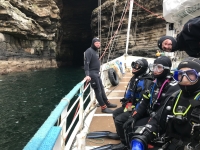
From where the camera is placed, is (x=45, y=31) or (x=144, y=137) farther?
(x=45, y=31)

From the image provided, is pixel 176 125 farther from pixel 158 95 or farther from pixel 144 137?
pixel 158 95

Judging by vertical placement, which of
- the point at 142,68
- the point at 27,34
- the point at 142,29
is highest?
the point at 142,29

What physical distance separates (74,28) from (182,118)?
117 feet

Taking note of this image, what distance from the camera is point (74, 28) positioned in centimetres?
3603

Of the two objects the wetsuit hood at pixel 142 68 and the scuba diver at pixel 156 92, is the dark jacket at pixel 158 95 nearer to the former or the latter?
the scuba diver at pixel 156 92

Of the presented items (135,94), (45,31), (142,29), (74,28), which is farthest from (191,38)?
(74,28)

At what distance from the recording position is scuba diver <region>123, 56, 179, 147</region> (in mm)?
2455

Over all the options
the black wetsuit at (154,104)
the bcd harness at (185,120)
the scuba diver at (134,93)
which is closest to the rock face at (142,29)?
the scuba diver at (134,93)

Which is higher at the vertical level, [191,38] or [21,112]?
[191,38]

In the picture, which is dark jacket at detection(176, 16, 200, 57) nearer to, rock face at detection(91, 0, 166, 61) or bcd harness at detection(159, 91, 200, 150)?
bcd harness at detection(159, 91, 200, 150)

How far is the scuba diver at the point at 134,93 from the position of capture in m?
3.12

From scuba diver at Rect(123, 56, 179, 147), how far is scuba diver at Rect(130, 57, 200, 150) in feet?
1.03

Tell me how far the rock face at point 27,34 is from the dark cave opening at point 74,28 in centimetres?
573

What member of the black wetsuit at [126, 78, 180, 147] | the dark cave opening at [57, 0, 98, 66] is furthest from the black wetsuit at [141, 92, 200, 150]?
the dark cave opening at [57, 0, 98, 66]
